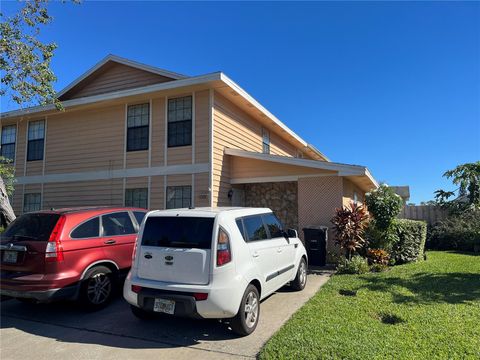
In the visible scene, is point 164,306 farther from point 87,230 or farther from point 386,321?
point 386,321

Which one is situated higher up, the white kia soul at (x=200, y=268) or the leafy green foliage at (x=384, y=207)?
the leafy green foliage at (x=384, y=207)

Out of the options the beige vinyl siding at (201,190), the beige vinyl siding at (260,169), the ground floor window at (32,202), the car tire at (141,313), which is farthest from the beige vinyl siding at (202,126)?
the ground floor window at (32,202)

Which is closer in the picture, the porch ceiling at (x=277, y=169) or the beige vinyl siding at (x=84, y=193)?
the porch ceiling at (x=277, y=169)

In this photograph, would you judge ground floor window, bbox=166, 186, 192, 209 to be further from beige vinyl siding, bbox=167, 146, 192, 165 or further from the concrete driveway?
the concrete driveway

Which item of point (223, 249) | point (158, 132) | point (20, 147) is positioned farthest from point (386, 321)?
point (20, 147)

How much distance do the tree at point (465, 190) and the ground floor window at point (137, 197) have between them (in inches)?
543

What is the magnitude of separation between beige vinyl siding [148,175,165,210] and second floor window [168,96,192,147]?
50.4 inches

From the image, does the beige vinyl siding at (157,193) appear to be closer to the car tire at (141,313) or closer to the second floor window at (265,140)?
the second floor window at (265,140)

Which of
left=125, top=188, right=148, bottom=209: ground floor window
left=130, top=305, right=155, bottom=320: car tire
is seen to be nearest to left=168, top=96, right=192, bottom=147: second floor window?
left=125, top=188, right=148, bottom=209: ground floor window

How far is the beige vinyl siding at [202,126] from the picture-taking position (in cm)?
1150

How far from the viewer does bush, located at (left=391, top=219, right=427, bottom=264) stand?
35.3 ft

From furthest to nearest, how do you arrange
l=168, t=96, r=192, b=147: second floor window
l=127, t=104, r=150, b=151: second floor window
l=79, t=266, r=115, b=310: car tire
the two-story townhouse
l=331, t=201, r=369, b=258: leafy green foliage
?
l=127, t=104, r=150, b=151: second floor window, l=168, t=96, r=192, b=147: second floor window, the two-story townhouse, l=331, t=201, r=369, b=258: leafy green foliage, l=79, t=266, r=115, b=310: car tire

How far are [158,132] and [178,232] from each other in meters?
8.00

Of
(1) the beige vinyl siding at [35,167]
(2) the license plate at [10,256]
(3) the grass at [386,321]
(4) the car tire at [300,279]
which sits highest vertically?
(1) the beige vinyl siding at [35,167]
